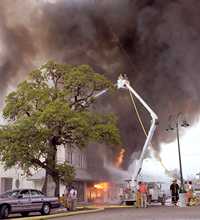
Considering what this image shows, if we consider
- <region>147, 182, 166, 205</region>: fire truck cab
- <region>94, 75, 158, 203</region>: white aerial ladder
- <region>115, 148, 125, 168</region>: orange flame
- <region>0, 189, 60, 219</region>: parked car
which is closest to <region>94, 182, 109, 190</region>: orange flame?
<region>115, 148, 125, 168</region>: orange flame

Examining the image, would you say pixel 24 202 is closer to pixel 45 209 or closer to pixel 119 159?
pixel 45 209

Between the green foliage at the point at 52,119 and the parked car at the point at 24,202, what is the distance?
11.8ft

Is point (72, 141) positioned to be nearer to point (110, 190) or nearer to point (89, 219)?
point (89, 219)

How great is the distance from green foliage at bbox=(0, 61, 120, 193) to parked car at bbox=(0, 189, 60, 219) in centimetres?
360

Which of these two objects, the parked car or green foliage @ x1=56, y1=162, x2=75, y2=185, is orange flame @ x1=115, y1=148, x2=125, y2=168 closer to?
green foliage @ x1=56, y1=162, x2=75, y2=185

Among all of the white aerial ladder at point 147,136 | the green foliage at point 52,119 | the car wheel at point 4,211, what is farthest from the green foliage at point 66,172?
the car wheel at point 4,211

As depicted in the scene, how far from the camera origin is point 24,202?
22.3 m

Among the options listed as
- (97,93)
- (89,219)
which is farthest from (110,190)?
(89,219)

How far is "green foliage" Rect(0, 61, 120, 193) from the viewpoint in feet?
86.2

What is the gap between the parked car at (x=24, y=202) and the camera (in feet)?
69.8

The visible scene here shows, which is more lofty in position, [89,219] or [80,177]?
[80,177]

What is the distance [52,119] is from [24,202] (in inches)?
226

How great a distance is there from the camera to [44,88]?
2806 centimetres

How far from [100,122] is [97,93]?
2.38 m
